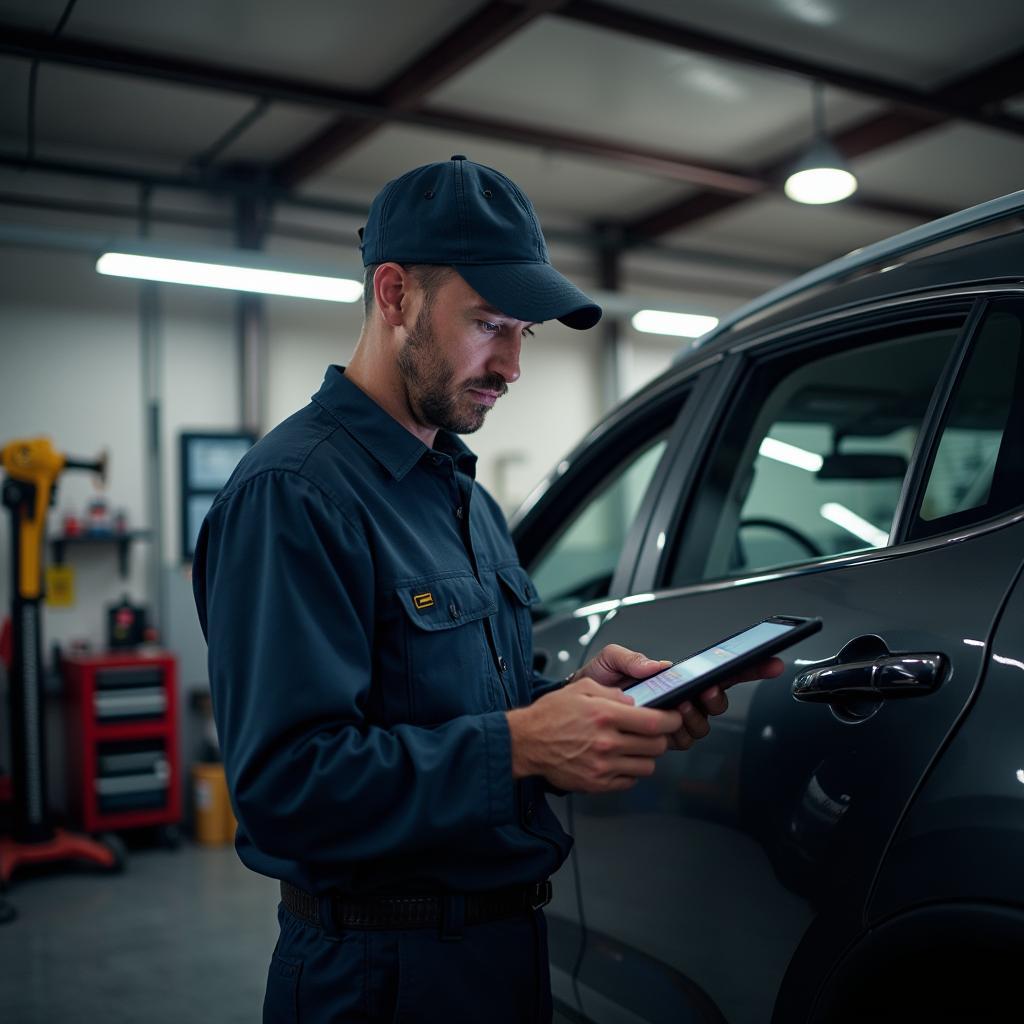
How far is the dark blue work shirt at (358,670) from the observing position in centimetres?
109

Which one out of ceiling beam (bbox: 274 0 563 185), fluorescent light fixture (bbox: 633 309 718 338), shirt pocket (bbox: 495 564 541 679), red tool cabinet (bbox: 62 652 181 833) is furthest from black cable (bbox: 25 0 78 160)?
shirt pocket (bbox: 495 564 541 679)

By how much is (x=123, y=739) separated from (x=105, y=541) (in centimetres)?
116

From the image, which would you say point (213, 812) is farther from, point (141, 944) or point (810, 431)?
point (810, 431)

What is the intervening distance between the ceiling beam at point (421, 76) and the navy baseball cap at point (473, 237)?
137 inches

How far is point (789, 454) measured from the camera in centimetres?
239

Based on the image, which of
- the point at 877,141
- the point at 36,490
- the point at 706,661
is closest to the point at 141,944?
the point at 36,490

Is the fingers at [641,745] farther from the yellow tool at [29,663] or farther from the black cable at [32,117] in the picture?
the black cable at [32,117]

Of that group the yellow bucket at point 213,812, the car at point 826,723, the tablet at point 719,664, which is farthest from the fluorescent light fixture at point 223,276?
the tablet at point 719,664

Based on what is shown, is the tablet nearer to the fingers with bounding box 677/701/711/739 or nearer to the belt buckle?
the fingers with bounding box 677/701/711/739

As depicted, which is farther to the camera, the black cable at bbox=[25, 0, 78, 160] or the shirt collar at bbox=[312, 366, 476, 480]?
the black cable at bbox=[25, 0, 78, 160]

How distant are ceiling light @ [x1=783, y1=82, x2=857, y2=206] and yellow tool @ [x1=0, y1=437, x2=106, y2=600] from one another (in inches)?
147

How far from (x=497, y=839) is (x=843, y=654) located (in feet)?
1.50

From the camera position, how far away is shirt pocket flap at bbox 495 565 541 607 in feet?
4.74

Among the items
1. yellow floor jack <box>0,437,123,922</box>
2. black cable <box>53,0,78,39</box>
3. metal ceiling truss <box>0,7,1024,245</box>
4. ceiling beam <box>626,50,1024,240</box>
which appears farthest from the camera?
ceiling beam <box>626,50,1024,240</box>
